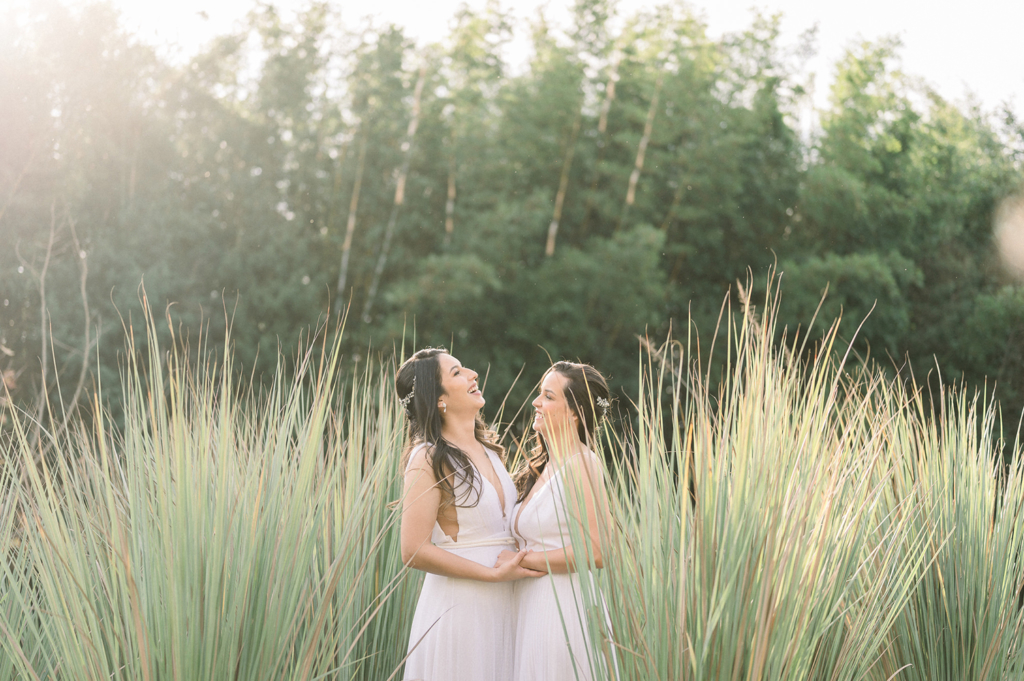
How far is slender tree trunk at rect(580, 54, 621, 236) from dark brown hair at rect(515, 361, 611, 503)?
51.6 ft

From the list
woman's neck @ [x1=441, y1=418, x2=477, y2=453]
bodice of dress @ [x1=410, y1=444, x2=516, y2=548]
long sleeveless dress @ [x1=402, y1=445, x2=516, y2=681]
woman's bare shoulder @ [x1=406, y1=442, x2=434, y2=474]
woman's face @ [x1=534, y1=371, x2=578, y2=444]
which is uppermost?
woman's face @ [x1=534, y1=371, x2=578, y2=444]

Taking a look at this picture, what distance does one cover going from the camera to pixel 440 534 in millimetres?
2639

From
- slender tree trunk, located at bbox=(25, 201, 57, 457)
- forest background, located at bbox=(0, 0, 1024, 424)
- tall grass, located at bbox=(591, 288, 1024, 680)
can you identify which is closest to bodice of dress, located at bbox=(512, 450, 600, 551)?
tall grass, located at bbox=(591, 288, 1024, 680)

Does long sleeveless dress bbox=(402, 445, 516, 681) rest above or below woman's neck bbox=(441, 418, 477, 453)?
below

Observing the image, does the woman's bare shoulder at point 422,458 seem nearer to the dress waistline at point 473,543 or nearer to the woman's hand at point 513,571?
the dress waistline at point 473,543

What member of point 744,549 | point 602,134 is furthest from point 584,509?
point 602,134

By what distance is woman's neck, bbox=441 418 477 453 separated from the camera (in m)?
2.73

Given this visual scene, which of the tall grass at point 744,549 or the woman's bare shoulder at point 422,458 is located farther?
the woman's bare shoulder at point 422,458

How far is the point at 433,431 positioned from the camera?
2654mm

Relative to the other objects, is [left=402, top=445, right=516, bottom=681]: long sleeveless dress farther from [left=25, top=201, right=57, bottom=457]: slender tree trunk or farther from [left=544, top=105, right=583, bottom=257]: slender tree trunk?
[left=544, top=105, right=583, bottom=257]: slender tree trunk

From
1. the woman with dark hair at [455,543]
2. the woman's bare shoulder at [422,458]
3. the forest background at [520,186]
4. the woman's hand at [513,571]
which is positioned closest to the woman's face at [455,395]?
the woman with dark hair at [455,543]

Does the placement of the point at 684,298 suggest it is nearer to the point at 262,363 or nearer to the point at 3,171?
the point at 262,363

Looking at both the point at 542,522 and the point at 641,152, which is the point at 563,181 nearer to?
the point at 641,152

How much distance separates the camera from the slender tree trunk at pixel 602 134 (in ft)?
60.6
